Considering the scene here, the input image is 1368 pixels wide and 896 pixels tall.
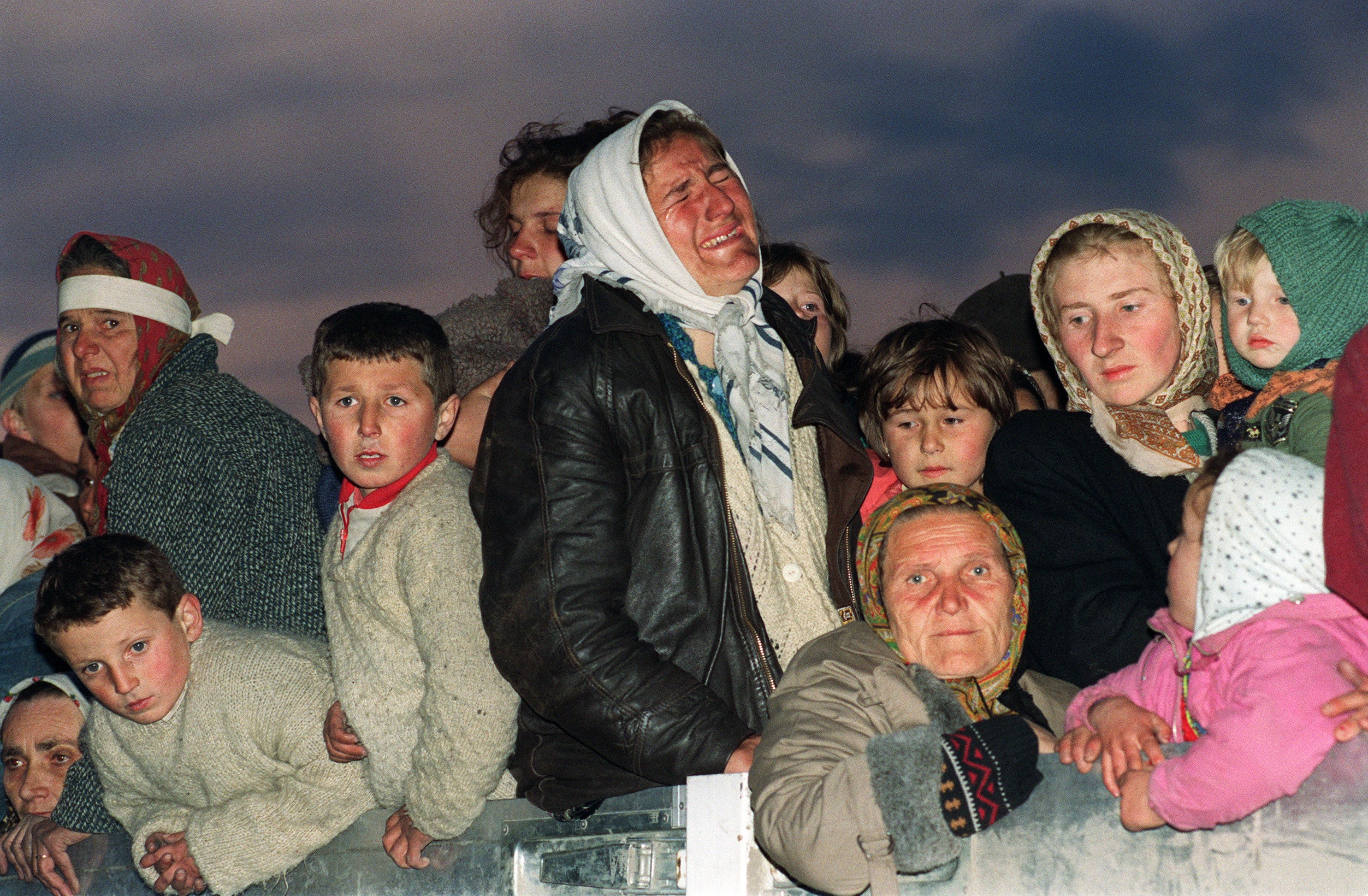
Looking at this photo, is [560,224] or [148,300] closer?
[560,224]

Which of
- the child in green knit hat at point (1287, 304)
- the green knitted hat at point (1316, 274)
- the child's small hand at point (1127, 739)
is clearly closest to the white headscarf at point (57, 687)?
the child's small hand at point (1127, 739)

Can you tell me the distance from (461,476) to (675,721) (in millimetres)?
1243

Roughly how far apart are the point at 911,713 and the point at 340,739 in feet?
5.74

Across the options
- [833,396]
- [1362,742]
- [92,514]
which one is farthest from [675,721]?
[92,514]

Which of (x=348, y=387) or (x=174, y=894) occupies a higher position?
(x=348, y=387)

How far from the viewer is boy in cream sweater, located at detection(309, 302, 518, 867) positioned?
3.74 meters

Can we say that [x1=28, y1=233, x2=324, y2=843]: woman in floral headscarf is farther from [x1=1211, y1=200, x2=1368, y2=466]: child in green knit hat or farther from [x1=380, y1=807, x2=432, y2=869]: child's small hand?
[x1=1211, y1=200, x2=1368, y2=466]: child in green knit hat

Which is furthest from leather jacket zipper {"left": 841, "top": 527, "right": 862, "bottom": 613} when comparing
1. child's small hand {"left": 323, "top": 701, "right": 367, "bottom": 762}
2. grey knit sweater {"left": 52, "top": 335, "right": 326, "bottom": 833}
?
grey knit sweater {"left": 52, "top": 335, "right": 326, "bottom": 833}

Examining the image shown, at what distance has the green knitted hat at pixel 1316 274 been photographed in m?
3.75

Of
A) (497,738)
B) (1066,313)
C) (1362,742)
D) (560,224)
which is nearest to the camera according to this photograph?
(1362,742)

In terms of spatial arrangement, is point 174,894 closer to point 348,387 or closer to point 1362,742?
point 348,387

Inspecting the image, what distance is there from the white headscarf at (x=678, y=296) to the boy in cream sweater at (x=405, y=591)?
563 millimetres

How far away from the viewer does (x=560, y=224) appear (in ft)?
14.5

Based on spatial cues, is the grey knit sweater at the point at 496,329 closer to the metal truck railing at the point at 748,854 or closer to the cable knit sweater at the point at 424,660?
the cable knit sweater at the point at 424,660
